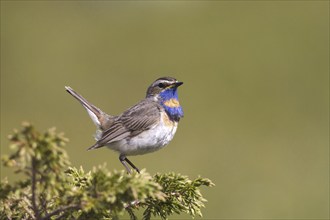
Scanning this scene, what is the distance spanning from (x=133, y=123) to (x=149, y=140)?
0.28 m

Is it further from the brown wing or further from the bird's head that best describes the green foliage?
the bird's head

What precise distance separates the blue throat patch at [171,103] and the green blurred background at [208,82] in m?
3.56

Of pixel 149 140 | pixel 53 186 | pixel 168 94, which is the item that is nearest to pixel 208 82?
pixel 168 94

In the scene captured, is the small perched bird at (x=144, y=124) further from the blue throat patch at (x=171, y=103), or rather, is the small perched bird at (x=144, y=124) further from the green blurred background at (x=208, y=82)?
the green blurred background at (x=208, y=82)

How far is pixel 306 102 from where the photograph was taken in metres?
15.4

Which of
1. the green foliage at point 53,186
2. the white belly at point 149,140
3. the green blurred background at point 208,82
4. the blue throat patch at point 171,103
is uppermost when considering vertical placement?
the green blurred background at point 208,82

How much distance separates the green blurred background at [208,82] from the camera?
11.4 m

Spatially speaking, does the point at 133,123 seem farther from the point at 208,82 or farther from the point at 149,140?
the point at 208,82

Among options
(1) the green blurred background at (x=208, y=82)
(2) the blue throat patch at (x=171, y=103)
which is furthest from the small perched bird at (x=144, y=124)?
(1) the green blurred background at (x=208, y=82)

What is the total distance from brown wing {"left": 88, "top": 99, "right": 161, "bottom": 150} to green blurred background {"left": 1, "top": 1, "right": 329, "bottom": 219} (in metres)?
3.67

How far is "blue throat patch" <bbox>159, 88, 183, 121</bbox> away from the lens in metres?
5.97

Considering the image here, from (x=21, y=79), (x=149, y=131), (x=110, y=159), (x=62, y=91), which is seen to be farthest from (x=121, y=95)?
(x=149, y=131)

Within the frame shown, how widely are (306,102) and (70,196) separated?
43.0ft

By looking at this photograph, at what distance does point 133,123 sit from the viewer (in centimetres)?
591
